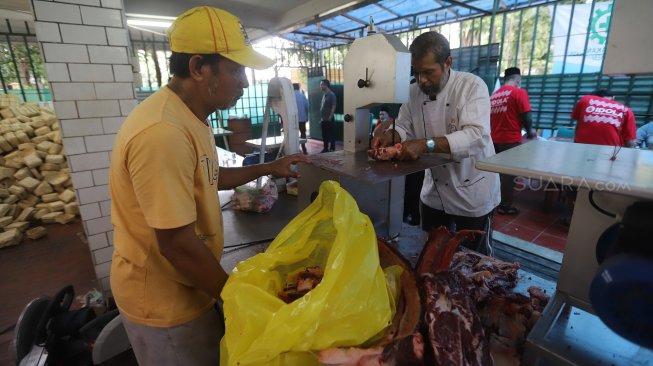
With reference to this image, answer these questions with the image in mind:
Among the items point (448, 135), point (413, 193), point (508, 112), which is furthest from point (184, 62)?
point (508, 112)

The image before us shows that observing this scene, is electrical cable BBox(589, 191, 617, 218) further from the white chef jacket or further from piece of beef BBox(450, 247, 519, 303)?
the white chef jacket

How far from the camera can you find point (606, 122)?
13.2 feet

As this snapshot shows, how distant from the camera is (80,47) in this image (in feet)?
7.97

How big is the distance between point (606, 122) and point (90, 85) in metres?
5.55

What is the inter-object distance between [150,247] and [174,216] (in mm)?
255

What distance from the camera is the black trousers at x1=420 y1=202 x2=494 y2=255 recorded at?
77.0 inches

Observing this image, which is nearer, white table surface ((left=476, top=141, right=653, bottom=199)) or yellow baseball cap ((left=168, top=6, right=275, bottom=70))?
white table surface ((left=476, top=141, right=653, bottom=199))

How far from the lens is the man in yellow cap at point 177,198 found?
3.07 ft

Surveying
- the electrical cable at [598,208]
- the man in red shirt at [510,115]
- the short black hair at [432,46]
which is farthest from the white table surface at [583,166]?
the man in red shirt at [510,115]

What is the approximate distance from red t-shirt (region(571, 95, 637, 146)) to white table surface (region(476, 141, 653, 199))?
384 cm

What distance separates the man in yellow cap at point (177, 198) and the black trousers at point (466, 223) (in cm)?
145

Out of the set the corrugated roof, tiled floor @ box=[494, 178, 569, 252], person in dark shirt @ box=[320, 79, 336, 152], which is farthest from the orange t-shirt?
person in dark shirt @ box=[320, 79, 336, 152]

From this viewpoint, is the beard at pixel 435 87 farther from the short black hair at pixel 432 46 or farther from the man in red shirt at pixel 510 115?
the man in red shirt at pixel 510 115

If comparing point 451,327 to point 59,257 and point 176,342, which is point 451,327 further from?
point 59,257
